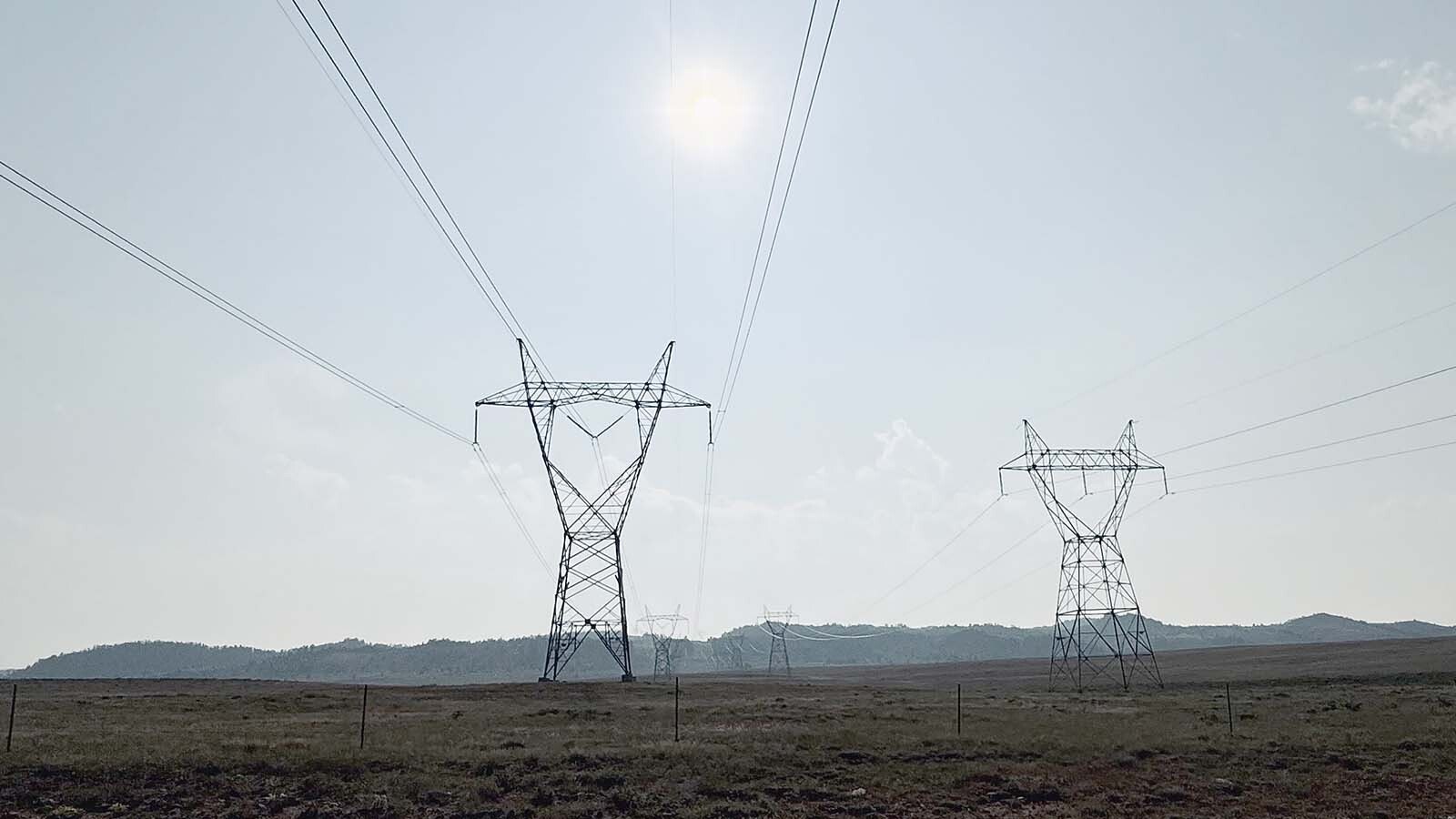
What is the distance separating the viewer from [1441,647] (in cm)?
14512

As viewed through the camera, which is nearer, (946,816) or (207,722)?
(946,816)

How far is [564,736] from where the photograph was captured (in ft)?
124

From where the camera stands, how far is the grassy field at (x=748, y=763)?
2520 cm

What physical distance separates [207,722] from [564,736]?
691 inches

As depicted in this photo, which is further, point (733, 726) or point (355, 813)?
point (733, 726)

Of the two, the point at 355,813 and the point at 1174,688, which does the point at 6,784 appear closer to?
the point at 355,813

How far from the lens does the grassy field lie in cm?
2520

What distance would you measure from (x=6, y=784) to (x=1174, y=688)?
69.7m

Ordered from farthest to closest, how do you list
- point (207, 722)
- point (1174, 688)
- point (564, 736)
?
point (1174, 688)
point (207, 722)
point (564, 736)

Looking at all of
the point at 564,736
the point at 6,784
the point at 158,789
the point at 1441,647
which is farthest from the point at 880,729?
the point at 1441,647

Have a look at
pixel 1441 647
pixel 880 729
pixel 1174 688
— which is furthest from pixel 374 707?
pixel 1441 647

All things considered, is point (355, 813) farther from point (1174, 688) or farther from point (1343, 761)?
point (1174, 688)

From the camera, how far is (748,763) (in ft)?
98.7

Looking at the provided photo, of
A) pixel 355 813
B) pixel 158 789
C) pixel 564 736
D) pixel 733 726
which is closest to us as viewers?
pixel 355 813
